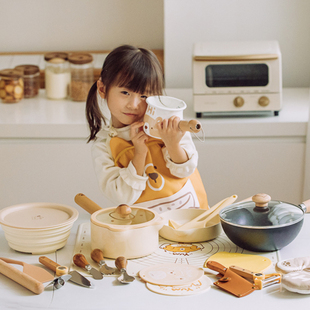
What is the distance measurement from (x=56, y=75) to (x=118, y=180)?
1.41 metres

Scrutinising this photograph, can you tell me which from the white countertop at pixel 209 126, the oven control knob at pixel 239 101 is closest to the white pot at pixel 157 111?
the white countertop at pixel 209 126

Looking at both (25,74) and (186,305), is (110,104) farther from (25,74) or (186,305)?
(25,74)

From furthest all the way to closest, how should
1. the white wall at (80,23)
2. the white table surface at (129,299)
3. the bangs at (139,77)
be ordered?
the white wall at (80,23) → the bangs at (139,77) → the white table surface at (129,299)

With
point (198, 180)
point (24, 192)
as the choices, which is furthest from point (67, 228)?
point (24, 192)

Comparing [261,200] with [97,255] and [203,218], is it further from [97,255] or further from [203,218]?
[97,255]

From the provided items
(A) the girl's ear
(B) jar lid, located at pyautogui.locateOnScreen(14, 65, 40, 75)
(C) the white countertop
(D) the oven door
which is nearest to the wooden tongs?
(A) the girl's ear

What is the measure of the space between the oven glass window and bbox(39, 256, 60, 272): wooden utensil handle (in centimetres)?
140

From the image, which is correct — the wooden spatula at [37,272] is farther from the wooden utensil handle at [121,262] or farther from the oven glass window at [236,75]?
the oven glass window at [236,75]

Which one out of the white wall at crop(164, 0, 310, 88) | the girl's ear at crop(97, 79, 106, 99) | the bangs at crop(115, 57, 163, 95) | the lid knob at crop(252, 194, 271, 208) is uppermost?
the white wall at crop(164, 0, 310, 88)

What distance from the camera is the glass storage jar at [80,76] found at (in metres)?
2.48

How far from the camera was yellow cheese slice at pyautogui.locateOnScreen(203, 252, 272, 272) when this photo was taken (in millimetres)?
920

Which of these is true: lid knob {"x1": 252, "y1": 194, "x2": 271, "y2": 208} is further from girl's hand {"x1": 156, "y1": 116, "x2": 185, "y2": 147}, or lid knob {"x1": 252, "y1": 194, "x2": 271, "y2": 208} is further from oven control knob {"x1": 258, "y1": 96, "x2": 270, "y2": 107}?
oven control knob {"x1": 258, "y1": 96, "x2": 270, "y2": 107}

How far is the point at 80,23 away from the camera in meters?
2.81

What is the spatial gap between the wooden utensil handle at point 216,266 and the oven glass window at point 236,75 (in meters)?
1.36
